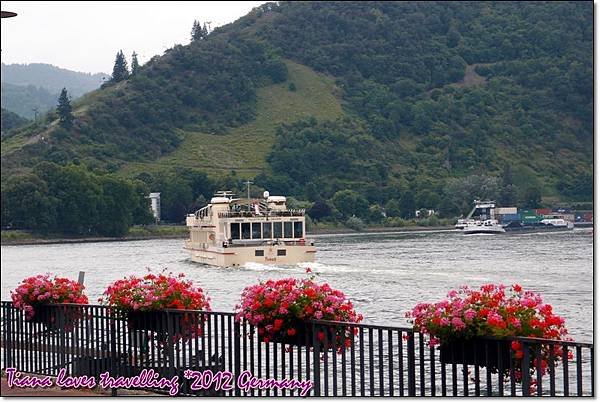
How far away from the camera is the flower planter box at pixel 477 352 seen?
752cm

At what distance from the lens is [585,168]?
8319 centimetres

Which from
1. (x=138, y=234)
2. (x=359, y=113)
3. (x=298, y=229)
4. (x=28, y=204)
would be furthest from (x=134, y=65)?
(x=359, y=113)

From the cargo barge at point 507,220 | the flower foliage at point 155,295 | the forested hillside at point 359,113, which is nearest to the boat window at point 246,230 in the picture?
the forested hillside at point 359,113

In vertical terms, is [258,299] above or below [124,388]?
above

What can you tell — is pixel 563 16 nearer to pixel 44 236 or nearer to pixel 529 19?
pixel 529 19

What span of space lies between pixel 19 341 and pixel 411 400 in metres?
5.26

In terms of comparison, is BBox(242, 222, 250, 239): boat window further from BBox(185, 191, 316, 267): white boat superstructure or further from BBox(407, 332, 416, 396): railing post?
BBox(407, 332, 416, 396): railing post

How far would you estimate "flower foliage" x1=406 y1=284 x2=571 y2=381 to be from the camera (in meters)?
7.43

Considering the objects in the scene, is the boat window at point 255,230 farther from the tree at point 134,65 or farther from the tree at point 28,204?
the tree at point 28,204

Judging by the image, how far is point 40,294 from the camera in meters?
11.5

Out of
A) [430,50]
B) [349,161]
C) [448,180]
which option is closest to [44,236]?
[349,161]

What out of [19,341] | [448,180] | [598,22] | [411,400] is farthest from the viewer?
[448,180]

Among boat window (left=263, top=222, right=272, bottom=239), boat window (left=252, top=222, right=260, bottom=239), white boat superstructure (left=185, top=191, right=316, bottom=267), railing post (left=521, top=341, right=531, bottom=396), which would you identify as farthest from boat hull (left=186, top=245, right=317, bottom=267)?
railing post (left=521, top=341, right=531, bottom=396)

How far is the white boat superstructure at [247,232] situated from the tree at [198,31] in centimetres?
1865
